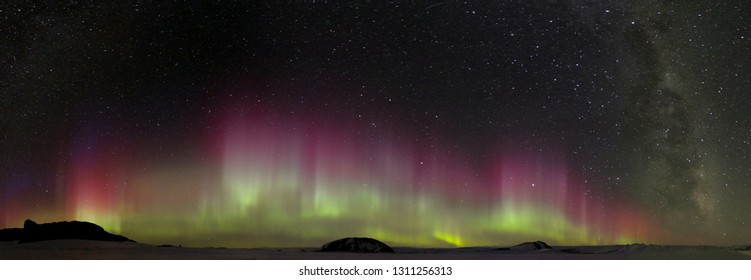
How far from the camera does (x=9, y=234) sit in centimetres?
1073

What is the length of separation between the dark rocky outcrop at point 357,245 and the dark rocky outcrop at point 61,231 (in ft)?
9.42

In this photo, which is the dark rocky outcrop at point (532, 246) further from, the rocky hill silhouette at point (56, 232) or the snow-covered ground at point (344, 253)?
the rocky hill silhouette at point (56, 232)

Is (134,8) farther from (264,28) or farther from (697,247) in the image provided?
(697,247)

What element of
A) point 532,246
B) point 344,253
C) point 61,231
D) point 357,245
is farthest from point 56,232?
point 532,246

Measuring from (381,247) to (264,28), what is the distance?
11.4 ft

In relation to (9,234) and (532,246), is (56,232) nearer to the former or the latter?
(9,234)

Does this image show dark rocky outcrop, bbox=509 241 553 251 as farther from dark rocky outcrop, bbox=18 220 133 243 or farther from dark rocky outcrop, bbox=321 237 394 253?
dark rocky outcrop, bbox=18 220 133 243

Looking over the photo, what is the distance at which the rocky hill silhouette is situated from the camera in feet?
35.2

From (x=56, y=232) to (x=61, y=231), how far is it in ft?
0.26

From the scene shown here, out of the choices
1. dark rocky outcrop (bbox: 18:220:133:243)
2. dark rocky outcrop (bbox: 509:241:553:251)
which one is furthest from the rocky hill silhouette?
dark rocky outcrop (bbox: 509:241:553:251)

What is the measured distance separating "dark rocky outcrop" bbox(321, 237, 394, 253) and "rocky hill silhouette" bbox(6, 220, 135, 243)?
113 inches

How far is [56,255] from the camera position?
34.4ft

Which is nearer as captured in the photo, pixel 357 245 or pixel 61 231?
pixel 357 245

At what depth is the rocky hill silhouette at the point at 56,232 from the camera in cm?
1073
